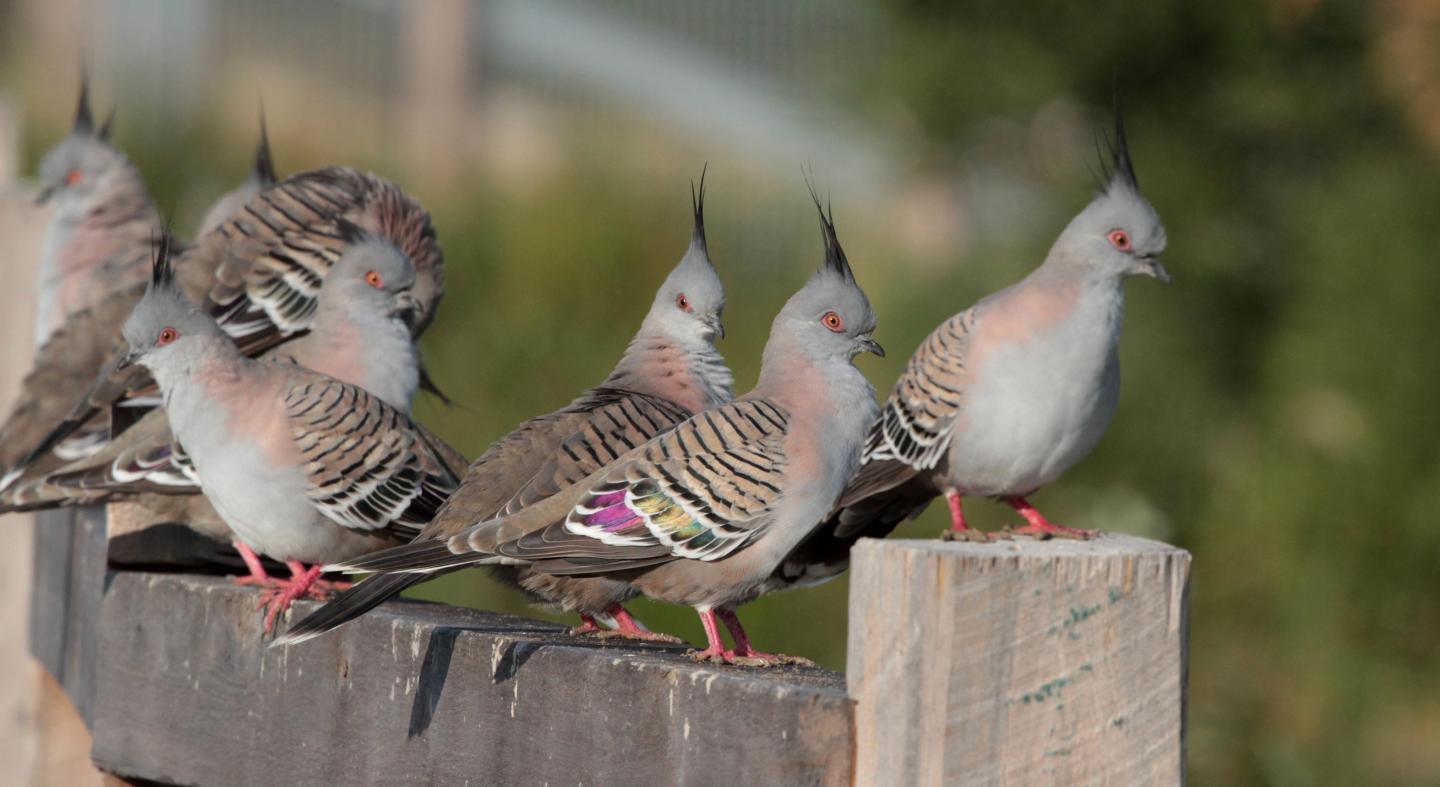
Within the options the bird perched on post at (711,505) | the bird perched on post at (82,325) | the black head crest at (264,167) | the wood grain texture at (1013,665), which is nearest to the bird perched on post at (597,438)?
the bird perched on post at (711,505)

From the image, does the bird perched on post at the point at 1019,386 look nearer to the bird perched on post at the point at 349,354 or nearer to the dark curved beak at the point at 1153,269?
the dark curved beak at the point at 1153,269

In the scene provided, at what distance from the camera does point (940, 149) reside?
10.6m

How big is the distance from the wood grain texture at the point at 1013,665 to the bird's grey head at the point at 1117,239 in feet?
4.52

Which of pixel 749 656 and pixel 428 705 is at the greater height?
pixel 749 656

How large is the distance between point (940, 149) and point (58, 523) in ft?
21.9

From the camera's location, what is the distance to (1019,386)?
3.31 meters

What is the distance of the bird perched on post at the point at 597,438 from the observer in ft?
10.7

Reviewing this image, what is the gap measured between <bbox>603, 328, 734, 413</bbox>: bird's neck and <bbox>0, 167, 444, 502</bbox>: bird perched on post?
1.22 m

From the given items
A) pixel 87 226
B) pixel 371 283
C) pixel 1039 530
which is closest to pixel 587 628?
pixel 1039 530

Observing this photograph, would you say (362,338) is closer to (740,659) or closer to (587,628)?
(587,628)

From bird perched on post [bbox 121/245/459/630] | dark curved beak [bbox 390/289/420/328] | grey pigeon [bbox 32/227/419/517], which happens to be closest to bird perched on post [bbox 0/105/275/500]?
grey pigeon [bbox 32/227/419/517]

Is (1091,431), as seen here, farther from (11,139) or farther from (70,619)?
(11,139)

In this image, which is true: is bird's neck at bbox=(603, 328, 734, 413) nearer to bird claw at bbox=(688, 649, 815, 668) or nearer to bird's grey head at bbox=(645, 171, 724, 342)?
bird's grey head at bbox=(645, 171, 724, 342)

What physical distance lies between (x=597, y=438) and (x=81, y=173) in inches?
141
